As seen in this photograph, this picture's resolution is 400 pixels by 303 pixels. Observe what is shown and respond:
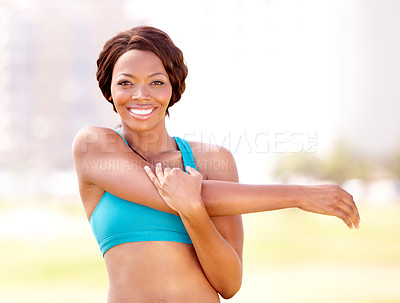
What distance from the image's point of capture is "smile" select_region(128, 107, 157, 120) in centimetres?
133

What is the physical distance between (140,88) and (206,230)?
37 cm

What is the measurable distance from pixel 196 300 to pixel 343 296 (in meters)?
10.7

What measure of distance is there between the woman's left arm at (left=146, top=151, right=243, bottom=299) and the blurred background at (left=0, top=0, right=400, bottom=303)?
15.9 m

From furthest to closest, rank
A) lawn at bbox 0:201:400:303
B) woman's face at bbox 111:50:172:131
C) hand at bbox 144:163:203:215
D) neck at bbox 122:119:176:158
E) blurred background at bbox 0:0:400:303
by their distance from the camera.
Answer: blurred background at bbox 0:0:400:303, lawn at bbox 0:201:400:303, neck at bbox 122:119:176:158, woman's face at bbox 111:50:172:131, hand at bbox 144:163:203:215

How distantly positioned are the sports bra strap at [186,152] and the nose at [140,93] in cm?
20

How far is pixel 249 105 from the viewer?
22.6 meters

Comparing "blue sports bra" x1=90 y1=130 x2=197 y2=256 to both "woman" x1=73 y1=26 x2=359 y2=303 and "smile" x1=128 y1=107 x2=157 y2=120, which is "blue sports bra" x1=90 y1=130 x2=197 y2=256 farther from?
"smile" x1=128 y1=107 x2=157 y2=120

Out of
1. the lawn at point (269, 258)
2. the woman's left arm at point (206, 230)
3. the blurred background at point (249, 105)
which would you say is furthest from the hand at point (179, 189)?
the blurred background at point (249, 105)

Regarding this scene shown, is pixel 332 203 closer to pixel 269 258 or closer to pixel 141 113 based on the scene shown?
pixel 141 113

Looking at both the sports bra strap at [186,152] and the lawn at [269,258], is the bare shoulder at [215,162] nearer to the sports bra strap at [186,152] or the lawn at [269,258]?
the sports bra strap at [186,152]

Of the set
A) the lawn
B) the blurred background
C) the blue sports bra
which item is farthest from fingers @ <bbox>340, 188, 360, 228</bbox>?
the blurred background

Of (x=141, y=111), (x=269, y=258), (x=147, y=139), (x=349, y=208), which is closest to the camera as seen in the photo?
(x=349, y=208)

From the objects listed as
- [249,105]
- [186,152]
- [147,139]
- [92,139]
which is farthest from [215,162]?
[249,105]

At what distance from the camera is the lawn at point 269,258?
12008mm
